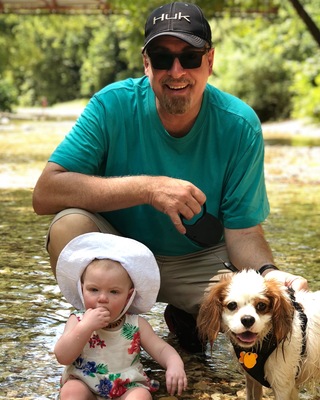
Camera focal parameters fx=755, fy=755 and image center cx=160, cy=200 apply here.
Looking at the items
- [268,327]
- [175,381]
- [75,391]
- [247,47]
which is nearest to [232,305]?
[268,327]

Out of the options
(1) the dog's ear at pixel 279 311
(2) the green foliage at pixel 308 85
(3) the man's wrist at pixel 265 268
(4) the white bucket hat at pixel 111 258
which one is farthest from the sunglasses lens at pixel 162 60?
(2) the green foliage at pixel 308 85

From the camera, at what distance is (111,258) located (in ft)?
10.9

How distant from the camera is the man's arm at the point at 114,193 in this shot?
3410 mm

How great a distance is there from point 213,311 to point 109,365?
1.86ft

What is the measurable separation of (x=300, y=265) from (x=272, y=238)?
1.35 metres

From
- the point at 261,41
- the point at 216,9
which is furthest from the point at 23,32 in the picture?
the point at 216,9

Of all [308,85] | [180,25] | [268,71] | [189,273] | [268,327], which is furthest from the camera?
[268,71]

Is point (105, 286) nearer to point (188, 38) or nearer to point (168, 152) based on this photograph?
point (168, 152)

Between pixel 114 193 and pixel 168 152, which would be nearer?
pixel 114 193

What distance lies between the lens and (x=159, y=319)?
15.6 ft

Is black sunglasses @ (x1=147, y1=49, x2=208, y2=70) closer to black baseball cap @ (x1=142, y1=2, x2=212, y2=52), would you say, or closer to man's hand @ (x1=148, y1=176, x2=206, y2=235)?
black baseball cap @ (x1=142, y1=2, x2=212, y2=52)

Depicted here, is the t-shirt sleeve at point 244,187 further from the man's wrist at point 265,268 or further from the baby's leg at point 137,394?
the baby's leg at point 137,394

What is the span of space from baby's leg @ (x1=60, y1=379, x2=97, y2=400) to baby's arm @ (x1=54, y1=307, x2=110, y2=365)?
0.37 ft

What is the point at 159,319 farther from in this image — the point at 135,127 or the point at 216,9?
the point at 216,9
